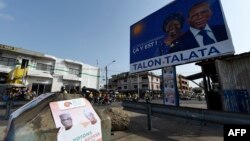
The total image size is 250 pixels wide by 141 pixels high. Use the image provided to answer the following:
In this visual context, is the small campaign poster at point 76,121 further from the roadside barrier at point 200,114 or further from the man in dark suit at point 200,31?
the man in dark suit at point 200,31

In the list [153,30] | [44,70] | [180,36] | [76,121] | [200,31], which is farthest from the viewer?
[44,70]

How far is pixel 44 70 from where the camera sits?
94.2 ft

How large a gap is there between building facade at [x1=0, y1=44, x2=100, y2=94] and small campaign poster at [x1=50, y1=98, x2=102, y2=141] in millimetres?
24663

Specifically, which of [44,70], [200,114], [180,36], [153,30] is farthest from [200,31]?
[44,70]

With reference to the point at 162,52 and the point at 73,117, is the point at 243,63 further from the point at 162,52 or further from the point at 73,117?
the point at 73,117

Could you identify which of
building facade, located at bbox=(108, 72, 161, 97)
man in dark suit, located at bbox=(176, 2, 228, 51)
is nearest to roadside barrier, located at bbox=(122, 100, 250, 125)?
man in dark suit, located at bbox=(176, 2, 228, 51)

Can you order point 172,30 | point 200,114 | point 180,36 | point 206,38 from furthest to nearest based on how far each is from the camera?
1. point 172,30
2. point 180,36
3. point 206,38
4. point 200,114

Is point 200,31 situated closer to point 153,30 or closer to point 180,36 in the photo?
point 180,36

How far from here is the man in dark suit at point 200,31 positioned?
7.11 meters

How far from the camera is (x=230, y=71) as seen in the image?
7148mm

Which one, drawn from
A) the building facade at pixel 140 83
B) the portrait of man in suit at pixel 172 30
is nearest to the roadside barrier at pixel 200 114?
the portrait of man in suit at pixel 172 30

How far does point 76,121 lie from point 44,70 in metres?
29.6

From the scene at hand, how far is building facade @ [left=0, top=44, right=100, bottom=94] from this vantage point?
24266mm

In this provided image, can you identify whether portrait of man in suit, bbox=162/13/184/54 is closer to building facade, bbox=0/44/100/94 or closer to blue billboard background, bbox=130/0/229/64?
blue billboard background, bbox=130/0/229/64
